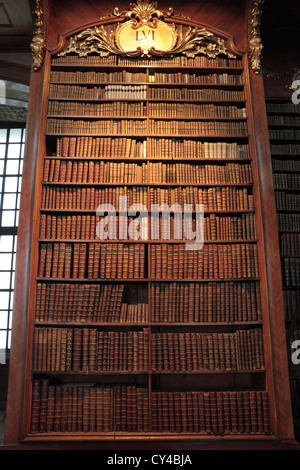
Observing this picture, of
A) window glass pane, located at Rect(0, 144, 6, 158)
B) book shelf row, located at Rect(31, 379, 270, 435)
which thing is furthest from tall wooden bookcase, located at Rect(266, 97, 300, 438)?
window glass pane, located at Rect(0, 144, 6, 158)

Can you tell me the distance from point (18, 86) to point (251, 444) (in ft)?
14.3

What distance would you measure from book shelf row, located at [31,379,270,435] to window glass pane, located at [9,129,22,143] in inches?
150

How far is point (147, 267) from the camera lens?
2684 mm

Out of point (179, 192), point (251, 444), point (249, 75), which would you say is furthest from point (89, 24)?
point (251, 444)

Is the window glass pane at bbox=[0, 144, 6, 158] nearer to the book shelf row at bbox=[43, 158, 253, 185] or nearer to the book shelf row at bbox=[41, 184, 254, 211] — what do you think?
the book shelf row at bbox=[43, 158, 253, 185]

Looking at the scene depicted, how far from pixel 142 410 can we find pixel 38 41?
3.24 meters

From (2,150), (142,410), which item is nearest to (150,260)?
(142,410)

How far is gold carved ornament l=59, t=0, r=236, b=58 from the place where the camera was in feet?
9.83

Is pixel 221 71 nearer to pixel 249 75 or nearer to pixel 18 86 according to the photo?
pixel 249 75

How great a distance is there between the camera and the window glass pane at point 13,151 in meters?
4.88

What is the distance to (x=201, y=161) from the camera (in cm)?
283

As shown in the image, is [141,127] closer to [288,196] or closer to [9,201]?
[288,196]

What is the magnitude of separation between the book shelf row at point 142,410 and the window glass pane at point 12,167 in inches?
134

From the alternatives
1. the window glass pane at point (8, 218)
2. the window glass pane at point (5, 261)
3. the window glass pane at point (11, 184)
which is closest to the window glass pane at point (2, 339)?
the window glass pane at point (5, 261)
